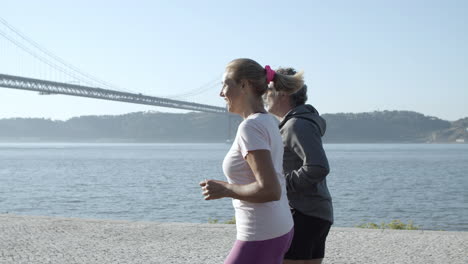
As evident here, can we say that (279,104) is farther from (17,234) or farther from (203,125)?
(203,125)

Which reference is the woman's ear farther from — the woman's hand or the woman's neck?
the woman's hand

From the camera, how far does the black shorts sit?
2.63 metres

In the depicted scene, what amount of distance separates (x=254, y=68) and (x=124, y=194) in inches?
844

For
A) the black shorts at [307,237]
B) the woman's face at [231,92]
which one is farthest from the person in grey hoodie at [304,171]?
the woman's face at [231,92]

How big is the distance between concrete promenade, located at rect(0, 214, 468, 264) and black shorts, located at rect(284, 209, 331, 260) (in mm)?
2627

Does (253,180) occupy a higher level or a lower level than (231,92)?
lower

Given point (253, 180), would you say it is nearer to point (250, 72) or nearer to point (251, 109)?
point (251, 109)

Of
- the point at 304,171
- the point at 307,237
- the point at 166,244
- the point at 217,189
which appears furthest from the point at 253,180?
the point at 166,244

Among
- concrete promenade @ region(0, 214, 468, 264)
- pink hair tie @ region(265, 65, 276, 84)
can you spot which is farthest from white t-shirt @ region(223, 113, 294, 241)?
concrete promenade @ region(0, 214, 468, 264)

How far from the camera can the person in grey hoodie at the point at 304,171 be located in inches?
103

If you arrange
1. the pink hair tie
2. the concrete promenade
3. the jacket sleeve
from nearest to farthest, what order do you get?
the pink hair tie, the jacket sleeve, the concrete promenade

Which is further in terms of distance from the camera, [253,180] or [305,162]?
[305,162]

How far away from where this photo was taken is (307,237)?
2.66 m

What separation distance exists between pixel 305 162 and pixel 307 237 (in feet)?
0.98
